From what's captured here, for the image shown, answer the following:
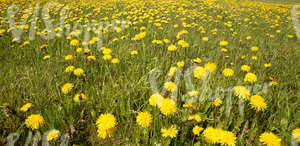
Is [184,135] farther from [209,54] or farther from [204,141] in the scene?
[209,54]

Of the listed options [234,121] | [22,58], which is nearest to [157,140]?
[234,121]

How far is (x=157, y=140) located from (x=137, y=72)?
45.2 inches

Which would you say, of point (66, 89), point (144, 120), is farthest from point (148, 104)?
point (66, 89)

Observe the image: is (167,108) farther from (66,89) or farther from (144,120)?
(66,89)

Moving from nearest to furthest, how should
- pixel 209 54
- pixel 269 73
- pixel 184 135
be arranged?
pixel 184 135
pixel 269 73
pixel 209 54

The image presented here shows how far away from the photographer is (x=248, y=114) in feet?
5.44

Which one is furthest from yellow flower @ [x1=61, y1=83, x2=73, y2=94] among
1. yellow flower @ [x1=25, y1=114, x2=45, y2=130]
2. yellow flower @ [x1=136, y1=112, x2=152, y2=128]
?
yellow flower @ [x1=136, y1=112, x2=152, y2=128]

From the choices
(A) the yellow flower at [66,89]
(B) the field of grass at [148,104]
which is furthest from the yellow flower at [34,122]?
(A) the yellow flower at [66,89]

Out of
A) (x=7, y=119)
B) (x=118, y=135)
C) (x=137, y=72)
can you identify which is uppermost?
(x=137, y=72)

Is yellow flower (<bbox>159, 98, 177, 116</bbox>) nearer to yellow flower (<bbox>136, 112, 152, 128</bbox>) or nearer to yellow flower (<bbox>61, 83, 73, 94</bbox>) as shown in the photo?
yellow flower (<bbox>136, 112, 152, 128</bbox>)

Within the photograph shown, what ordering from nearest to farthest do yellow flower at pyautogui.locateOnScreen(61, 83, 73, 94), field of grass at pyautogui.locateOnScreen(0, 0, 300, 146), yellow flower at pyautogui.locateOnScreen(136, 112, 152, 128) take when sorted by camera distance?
yellow flower at pyautogui.locateOnScreen(136, 112, 152, 128) → field of grass at pyautogui.locateOnScreen(0, 0, 300, 146) → yellow flower at pyautogui.locateOnScreen(61, 83, 73, 94)

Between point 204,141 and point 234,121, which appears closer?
point 204,141

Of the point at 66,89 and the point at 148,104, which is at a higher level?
the point at 66,89

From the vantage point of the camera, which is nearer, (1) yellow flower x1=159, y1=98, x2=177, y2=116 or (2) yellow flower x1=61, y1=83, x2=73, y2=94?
(1) yellow flower x1=159, y1=98, x2=177, y2=116
